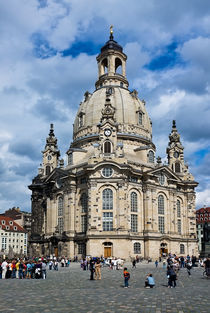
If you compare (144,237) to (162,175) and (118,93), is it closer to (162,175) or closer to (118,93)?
(162,175)

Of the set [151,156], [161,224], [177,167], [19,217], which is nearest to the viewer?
[161,224]

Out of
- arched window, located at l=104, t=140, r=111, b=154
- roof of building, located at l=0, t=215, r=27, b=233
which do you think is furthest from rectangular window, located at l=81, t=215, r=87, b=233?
roof of building, located at l=0, t=215, r=27, b=233

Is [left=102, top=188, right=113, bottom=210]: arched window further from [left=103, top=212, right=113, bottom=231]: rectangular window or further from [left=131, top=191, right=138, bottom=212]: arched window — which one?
[left=131, top=191, right=138, bottom=212]: arched window

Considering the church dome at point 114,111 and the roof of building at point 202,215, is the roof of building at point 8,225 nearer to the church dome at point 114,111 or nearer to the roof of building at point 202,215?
the church dome at point 114,111

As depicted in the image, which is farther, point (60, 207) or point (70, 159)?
point (70, 159)

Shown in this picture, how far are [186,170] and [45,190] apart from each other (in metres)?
30.6

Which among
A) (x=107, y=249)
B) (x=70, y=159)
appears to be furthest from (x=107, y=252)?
(x=70, y=159)

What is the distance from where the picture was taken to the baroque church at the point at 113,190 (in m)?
64.1

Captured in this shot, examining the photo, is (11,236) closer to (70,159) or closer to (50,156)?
(50,156)

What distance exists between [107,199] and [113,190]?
1882mm

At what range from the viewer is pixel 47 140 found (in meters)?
85.2

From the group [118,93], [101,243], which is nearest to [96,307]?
[101,243]

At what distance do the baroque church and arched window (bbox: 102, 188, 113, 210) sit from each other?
0.17 m

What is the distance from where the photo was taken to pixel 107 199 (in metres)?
64.8
